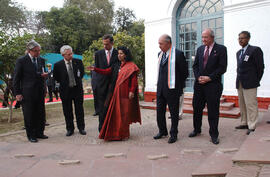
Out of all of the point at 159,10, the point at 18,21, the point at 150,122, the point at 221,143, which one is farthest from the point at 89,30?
the point at 221,143

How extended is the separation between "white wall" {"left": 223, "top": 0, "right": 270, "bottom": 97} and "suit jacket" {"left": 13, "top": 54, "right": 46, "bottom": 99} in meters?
5.07

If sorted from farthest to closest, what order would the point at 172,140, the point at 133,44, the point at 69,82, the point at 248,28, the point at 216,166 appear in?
1. the point at 133,44
2. the point at 248,28
3. the point at 69,82
4. the point at 172,140
5. the point at 216,166

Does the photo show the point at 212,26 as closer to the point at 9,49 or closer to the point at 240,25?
the point at 240,25

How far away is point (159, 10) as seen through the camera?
26.2 ft

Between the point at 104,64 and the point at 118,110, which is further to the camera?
the point at 104,64

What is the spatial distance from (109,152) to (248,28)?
5.16m

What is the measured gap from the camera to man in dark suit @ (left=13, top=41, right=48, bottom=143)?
431 centimetres

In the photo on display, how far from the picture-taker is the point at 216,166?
8.98 feet

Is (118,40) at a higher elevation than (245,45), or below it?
higher

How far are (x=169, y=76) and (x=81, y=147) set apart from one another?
1.91 metres

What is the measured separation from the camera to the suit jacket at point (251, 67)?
14.3 ft

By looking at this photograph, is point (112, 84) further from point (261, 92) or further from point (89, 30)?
point (89, 30)

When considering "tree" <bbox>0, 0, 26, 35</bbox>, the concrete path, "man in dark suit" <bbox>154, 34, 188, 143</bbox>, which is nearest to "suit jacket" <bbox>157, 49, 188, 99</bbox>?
"man in dark suit" <bbox>154, 34, 188, 143</bbox>

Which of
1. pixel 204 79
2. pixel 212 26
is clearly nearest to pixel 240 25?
pixel 212 26
